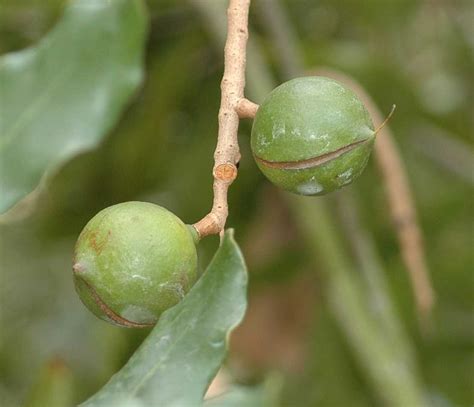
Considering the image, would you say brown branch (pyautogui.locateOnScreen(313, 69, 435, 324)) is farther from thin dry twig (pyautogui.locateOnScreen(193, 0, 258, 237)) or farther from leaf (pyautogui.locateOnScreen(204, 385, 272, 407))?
leaf (pyautogui.locateOnScreen(204, 385, 272, 407))

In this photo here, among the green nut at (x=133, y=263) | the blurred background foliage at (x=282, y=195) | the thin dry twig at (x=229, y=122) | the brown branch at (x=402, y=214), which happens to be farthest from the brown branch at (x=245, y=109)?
the blurred background foliage at (x=282, y=195)

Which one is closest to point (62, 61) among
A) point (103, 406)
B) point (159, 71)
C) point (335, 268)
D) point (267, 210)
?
point (103, 406)

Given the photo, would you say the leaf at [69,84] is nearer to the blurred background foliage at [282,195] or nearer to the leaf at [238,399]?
the leaf at [238,399]

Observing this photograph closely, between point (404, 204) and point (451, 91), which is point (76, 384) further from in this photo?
point (451, 91)

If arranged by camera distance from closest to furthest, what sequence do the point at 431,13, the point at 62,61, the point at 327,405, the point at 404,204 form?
the point at 62,61, the point at 404,204, the point at 327,405, the point at 431,13

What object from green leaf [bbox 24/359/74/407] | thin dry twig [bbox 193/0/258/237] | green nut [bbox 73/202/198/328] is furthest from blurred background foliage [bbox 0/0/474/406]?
green nut [bbox 73/202/198/328]

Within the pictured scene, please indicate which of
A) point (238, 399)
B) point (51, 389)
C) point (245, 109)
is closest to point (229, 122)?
point (245, 109)

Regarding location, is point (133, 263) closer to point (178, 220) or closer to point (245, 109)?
point (178, 220)
